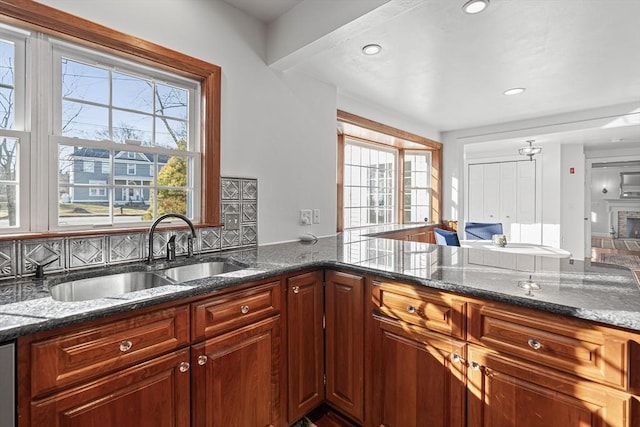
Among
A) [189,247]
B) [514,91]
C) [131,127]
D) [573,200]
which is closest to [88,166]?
[131,127]

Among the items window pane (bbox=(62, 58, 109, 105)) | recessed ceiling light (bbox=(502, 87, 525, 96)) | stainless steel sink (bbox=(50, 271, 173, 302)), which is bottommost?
stainless steel sink (bbox=(50, 271, 173, 302))

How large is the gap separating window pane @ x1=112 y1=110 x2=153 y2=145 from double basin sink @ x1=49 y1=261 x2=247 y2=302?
2.41 ft

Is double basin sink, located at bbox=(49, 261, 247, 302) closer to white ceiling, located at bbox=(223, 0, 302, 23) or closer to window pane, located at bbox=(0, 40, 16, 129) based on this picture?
window pane, located at bbox=(0, 40, 16, 129)

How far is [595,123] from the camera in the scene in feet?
12.7

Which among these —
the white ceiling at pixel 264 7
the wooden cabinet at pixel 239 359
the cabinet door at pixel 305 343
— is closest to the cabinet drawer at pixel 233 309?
the wooden cabinet at pixel 239 359

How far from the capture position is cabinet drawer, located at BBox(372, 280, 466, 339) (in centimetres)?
131

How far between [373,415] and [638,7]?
2709mm

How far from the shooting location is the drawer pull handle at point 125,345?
42.7 inches

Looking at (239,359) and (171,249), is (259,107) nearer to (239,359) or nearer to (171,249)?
(171,249)

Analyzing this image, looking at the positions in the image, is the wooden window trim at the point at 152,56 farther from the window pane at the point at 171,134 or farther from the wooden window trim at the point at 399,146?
the wooden window trim at the point at 399,146

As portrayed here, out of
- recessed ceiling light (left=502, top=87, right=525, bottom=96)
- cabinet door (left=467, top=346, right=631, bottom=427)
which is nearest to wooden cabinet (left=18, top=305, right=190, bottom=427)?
cabinet door (left=467, top=346, right=631, bottom=427)

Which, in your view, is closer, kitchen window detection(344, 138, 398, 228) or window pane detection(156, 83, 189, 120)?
window pane detection(156, 83, 189, 120)

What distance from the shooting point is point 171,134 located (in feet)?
6.33

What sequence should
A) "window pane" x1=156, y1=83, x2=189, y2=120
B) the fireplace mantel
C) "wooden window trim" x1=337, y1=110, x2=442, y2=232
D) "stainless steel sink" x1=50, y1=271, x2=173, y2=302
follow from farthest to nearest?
the fireplace mantel, "wooden window trim" x1=337, y1=110, x2=442, y2=232, "window pane" x1=156, y1=83, x2=189, y2=120, "stainless steel sink" x1=50, y1=271, x2=173, y2=302
